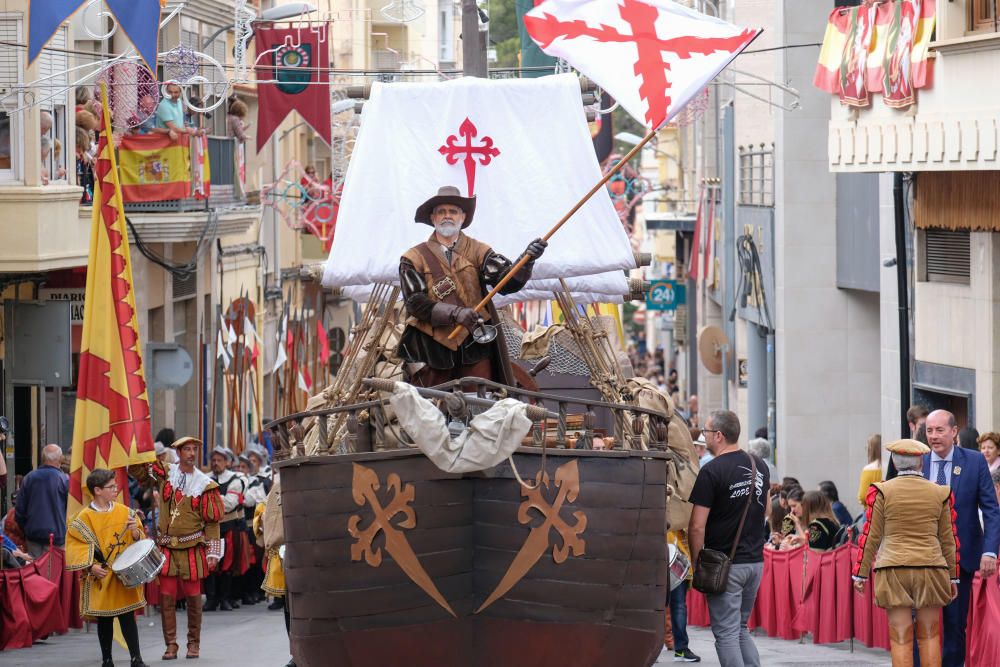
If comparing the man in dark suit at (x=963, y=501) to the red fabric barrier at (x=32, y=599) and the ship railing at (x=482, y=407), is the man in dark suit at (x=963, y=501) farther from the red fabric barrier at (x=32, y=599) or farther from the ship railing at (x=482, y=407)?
the red fabric barrier at (x=32, y=599)

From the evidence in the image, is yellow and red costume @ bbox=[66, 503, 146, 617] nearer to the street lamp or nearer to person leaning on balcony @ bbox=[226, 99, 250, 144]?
the street lamp

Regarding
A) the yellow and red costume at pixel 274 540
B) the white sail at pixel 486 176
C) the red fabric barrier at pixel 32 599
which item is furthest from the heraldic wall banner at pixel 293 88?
the yellow and red costume at pixel 274 540

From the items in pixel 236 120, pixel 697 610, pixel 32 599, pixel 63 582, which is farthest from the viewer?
pixel 236 120

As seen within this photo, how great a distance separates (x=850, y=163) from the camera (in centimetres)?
2222

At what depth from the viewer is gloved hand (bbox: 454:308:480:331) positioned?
12.0 metres

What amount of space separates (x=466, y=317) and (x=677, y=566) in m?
3.58

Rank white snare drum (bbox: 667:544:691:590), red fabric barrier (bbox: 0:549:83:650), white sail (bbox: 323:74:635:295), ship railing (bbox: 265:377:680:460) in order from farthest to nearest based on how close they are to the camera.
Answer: red fabric barrier (bbox: 0:549:83:650) < white snare drum (bbox: 667:544:691:590) < white sail (bbox: 323:74:635:295) < ship railing (bbox: 265:377:680:460)

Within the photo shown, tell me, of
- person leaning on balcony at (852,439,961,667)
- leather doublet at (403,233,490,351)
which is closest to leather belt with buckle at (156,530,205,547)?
leather doublet at (403,233,490,351)

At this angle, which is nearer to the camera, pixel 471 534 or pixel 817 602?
pixel 471 534

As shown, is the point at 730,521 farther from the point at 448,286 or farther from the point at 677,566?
the point at 677,566

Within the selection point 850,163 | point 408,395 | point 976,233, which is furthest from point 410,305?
point 850,163

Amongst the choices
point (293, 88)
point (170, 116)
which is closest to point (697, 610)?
point (170, 116)

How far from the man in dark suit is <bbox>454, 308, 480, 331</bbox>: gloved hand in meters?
3.00

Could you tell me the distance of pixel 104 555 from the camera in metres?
14.9
